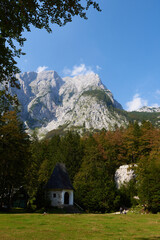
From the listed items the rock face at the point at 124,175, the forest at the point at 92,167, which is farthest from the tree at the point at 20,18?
the rock face at the point at 124,175

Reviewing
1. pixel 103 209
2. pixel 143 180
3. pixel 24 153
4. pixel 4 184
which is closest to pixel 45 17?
pixel 24 153

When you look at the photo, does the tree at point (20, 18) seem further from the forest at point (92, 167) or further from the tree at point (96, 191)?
the tree at point (96, 191)

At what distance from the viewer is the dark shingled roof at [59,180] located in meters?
33.5

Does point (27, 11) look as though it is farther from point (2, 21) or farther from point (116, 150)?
point (116, 150)

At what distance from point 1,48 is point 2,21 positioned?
40.1 inches

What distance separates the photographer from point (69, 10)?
7254 mm

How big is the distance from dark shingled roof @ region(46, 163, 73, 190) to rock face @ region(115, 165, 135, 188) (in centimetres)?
1219

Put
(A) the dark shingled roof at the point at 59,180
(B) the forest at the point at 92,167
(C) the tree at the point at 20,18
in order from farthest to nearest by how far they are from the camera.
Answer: (A) the dark shingled roof at the point at 59,180 < (B) the forest at the point at 92,167 < (C) the tree at the point at 20,18

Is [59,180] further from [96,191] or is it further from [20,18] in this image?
[20,18]

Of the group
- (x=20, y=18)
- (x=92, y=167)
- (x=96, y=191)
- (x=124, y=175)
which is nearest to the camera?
(x=20, y=18)

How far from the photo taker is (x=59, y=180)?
1350 inches

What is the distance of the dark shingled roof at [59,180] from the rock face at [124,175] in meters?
12.2

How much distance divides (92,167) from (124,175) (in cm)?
718

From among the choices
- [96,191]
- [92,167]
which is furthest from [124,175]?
[96,191]
